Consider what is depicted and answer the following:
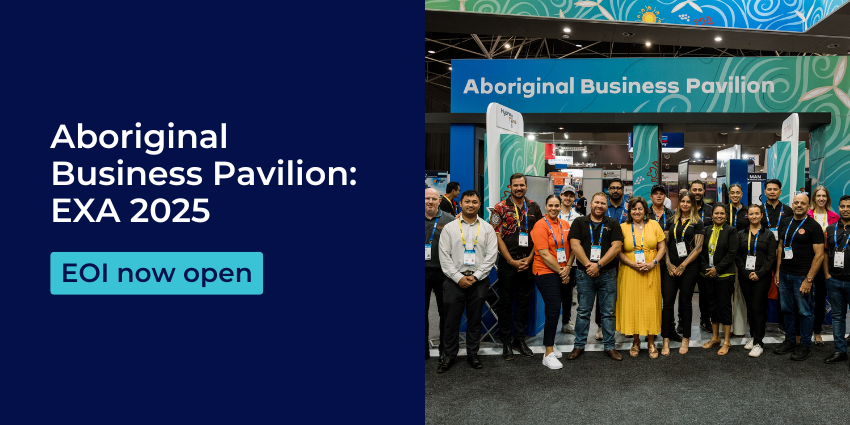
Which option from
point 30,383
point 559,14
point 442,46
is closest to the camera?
point 30,383

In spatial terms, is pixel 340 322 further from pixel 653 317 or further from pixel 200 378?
pixel 653 317

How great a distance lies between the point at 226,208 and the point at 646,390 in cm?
338

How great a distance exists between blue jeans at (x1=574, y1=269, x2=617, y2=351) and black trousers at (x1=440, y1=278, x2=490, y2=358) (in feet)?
2.73

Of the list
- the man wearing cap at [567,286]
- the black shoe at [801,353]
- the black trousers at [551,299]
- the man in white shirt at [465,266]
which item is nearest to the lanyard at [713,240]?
the black shoe at [801,353]

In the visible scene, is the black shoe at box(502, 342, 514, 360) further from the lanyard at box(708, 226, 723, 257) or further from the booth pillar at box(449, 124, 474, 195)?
the booth pillar at box(449, 124, 474, 195)

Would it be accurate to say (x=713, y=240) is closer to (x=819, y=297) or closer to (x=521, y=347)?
(x=819, y=297)

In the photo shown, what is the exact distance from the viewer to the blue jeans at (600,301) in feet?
14.3

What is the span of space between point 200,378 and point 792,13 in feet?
37.5

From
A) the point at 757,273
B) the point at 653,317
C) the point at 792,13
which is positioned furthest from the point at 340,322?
the point at 792,13

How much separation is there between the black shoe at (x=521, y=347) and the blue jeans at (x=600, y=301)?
38cm

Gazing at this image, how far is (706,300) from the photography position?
511 centimetres

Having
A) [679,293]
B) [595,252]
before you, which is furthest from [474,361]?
[679,293]

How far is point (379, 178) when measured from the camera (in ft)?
3.56

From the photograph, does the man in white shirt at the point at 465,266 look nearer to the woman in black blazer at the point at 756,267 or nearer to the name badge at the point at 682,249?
the name badge at the point at 682,249
